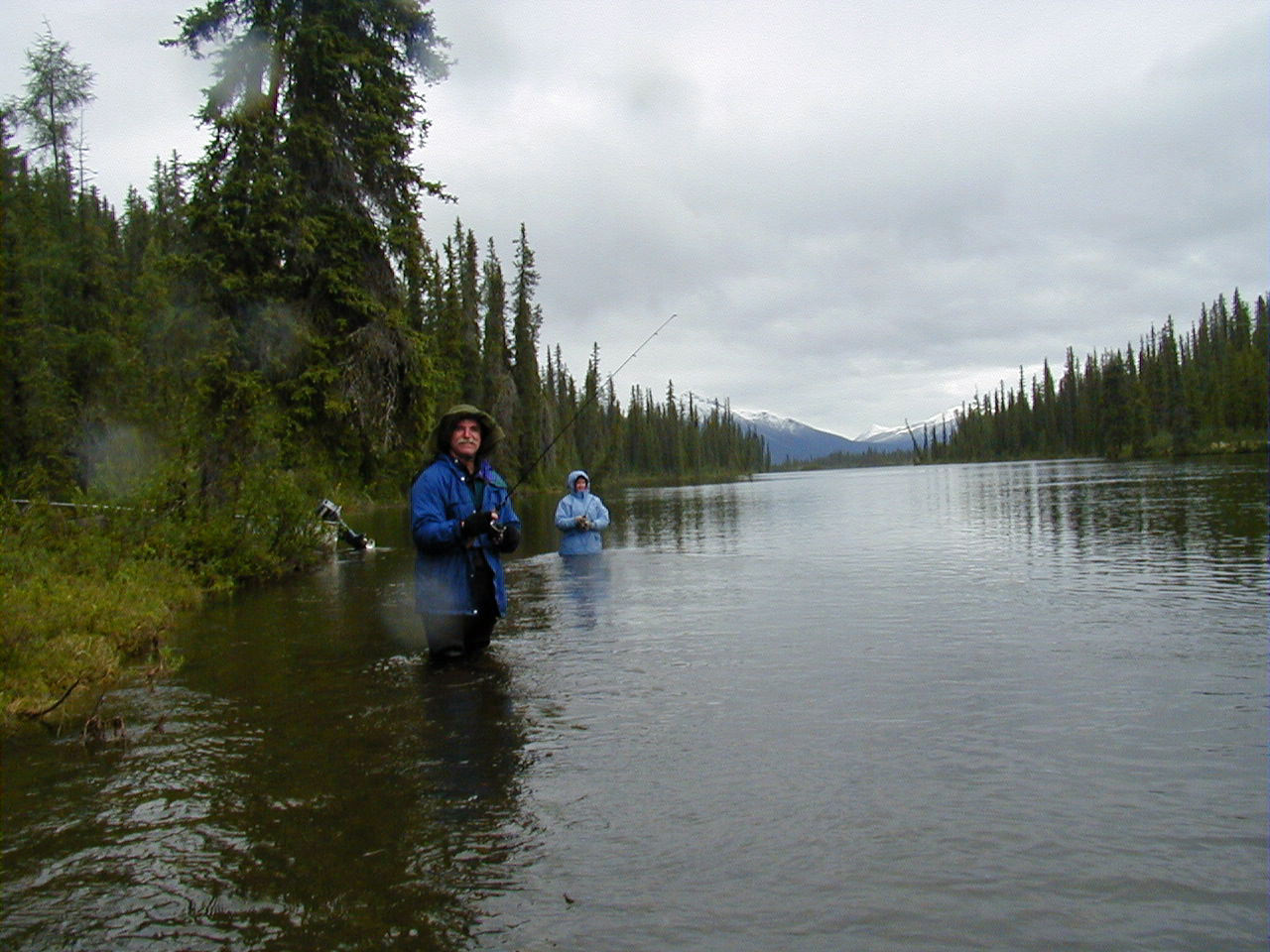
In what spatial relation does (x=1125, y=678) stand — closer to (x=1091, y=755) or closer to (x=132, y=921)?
(x=1091, y=755)

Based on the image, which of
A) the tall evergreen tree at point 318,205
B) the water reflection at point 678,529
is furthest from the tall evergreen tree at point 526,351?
the tall evergreen tree at point 318,205

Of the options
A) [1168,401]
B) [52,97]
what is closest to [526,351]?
[52,97]

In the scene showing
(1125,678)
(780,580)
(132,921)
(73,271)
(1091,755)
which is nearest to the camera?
(132,921)

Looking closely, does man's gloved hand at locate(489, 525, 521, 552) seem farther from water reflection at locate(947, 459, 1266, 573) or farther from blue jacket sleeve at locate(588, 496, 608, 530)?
water reflection at locate(947, 459, 1266, 573)

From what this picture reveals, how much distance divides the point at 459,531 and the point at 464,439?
3.20 ft

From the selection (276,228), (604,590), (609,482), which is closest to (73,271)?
Answer: (276,228)

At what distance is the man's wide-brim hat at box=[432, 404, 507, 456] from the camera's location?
870cm

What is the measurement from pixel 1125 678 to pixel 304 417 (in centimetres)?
1796

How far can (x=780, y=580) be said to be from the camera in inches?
631

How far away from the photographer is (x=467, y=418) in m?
8.74

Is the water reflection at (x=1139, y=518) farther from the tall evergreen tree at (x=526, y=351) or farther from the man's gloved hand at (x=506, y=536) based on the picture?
the tall evergreen tree at (x=526, y=351)

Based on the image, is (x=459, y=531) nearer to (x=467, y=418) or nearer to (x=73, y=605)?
(x=467, y=418)

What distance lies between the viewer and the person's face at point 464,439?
8719mm

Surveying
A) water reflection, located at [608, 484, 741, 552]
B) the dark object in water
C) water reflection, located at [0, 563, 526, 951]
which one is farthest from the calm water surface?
water reflection, located at [608, 484, 741, 552]
